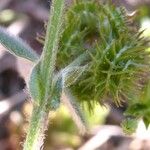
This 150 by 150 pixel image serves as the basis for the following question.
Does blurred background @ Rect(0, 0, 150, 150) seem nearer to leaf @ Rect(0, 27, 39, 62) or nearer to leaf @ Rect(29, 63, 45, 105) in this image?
leaf @ Rect(0, 27, 39, 62)

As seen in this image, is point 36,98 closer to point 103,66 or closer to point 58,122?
point 103,66

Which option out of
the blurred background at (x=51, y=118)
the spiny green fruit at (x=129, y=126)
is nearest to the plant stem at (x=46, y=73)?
the spiny green fruit at (x=129, y=126)

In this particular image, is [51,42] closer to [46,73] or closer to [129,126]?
[46,73]

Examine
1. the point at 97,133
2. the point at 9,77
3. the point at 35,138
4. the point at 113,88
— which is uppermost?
the point at 35,138

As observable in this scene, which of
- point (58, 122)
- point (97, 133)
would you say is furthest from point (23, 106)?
point (97, 133)

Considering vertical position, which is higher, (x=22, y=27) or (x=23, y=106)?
(x=22, y=27)

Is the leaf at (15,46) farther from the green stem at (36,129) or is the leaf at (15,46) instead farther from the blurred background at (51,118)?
the blurred background at (51,118)
